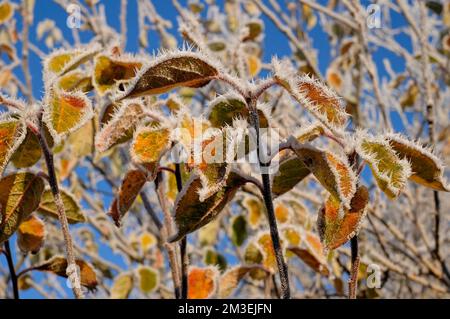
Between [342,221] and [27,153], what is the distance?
0.44 meters

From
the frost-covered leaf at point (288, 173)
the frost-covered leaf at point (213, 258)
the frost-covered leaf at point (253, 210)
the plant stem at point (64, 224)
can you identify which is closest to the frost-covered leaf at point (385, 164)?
the frost-covered leaf at point (288, 173)

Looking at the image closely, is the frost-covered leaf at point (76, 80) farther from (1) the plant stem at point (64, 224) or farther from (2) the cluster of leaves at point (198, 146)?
(1) the plant stem at point (64, 224)

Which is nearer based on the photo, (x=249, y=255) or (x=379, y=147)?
(x=379, y=147)

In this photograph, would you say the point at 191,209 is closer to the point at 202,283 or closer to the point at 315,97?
the point at 315,97

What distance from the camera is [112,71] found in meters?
0.91

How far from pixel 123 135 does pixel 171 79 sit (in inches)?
8.7

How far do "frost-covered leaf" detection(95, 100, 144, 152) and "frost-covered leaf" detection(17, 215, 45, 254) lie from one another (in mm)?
253

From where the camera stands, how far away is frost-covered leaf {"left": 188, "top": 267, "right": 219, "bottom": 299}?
3.31 feet

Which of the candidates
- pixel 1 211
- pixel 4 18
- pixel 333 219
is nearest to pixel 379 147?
pixel 333 219

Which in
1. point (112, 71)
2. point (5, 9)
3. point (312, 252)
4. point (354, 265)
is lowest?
point (354, 265)

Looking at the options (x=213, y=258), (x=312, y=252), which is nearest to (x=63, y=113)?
(x=312, y=252)
